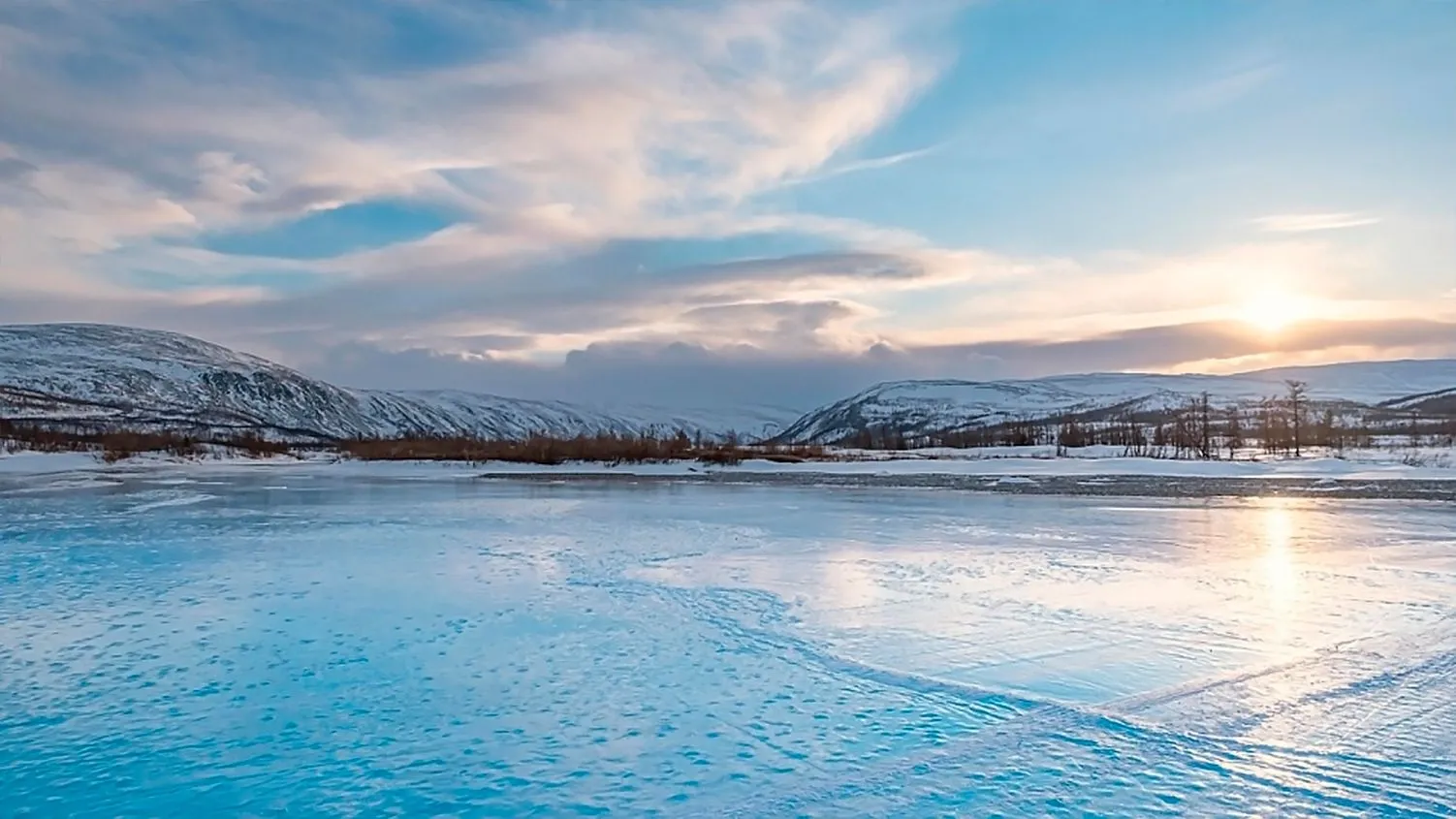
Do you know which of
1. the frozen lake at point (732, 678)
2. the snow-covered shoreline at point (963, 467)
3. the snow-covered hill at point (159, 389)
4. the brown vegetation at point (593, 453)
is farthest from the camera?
the snow-covered hill at point (159, 389)

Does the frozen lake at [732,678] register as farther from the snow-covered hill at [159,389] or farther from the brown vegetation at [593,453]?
the snow-covered hill at [159,389]

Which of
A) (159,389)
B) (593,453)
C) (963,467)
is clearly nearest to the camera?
(963,467)

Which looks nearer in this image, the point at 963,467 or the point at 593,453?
the point at 963,467

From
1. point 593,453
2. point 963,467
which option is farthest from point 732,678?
point 593,453

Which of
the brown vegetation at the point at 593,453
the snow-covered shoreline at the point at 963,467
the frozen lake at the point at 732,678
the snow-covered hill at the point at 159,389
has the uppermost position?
the snow-covered hill at the point at 159,389

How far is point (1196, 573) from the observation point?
11297 mm

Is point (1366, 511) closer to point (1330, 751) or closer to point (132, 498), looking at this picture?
point (1330, 751)

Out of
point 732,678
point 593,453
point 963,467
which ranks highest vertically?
point 593,453

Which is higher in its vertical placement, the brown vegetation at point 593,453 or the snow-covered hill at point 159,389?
the snow-covered hill at point 159,389

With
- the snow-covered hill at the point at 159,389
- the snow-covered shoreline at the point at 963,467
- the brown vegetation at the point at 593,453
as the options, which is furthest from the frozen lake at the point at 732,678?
the snow-covered hill at the point at 159,389

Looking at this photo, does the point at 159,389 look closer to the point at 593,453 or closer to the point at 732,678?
the point at 593,453

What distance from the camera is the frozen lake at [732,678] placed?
4.83 m

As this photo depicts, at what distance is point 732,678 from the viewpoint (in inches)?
271

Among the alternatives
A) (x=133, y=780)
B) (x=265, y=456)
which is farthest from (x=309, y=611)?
(x=265, y=456)
